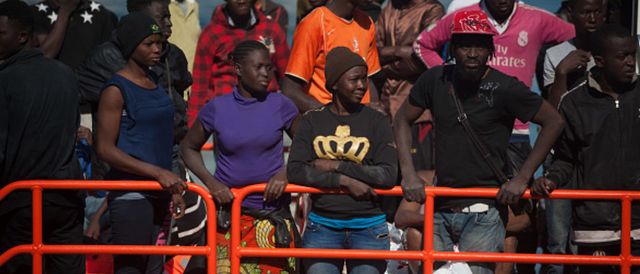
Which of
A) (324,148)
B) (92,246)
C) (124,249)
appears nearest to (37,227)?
(92,246)

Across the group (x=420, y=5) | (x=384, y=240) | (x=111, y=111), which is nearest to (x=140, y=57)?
(x=111, y=111)

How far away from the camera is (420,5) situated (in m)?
9.71

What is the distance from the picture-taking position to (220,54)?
9.89 m

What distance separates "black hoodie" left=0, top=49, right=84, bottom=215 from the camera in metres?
7.11

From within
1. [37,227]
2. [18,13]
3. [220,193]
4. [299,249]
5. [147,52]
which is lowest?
[299,249]

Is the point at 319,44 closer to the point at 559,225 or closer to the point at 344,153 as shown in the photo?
the point at 344,153

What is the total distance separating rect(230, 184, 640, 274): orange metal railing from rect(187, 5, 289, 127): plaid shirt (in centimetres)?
289

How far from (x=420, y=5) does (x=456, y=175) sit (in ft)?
Result: 9.58

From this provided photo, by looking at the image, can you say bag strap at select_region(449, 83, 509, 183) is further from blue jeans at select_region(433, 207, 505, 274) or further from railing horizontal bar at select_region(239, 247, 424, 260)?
railing horizontal bar at select_region(239, 247, 424, 260)

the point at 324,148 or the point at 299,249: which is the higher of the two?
the point at 324,148

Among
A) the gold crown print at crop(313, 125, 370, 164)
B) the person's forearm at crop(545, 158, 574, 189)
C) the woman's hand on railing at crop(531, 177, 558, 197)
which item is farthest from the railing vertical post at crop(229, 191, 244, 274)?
the person's forearm at crop(545, 158, 574, 189)

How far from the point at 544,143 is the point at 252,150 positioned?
74.8 inches

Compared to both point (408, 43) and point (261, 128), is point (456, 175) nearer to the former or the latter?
point (261, 128)

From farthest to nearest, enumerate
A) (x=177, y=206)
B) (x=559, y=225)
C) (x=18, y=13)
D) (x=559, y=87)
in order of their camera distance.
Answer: (x=559, y=87), (x=559, y=225), (x=177, y=206), (x=18, y=13)
